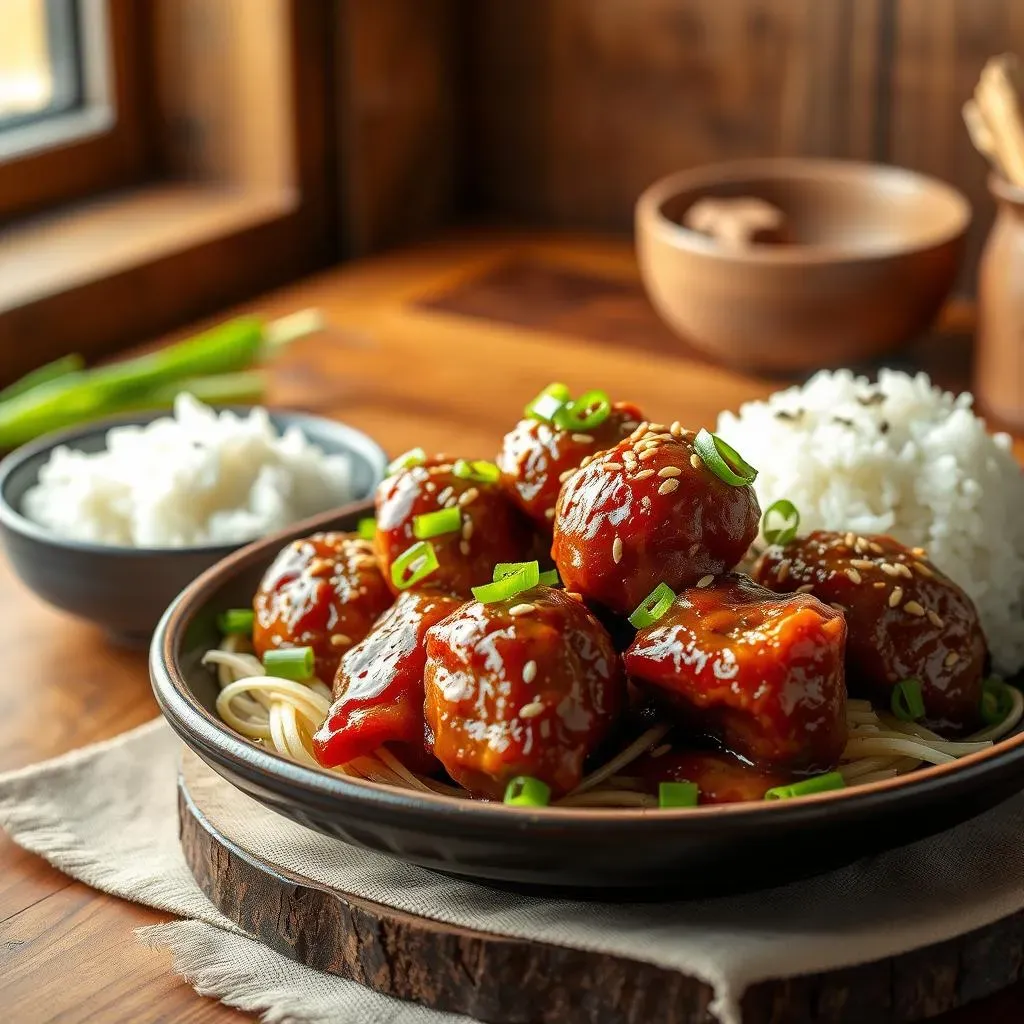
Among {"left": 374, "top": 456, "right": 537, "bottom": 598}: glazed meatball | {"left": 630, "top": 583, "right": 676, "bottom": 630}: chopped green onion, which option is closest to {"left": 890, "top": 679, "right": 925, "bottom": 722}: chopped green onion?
{"left": 630, "top": 583, "right": 676, "bottom": 630}: chopped green onion

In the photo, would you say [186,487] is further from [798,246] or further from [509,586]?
[798,246]

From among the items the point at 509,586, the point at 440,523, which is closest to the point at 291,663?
the point at 440,523

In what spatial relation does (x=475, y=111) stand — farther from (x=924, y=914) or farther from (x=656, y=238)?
(x=924, y=914)

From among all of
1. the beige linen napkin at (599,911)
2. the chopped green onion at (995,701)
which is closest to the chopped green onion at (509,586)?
the beige linen napkin at (599,911)

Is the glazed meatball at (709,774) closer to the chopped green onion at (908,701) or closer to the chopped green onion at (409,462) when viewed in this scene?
the chopped green onion at (908,701)

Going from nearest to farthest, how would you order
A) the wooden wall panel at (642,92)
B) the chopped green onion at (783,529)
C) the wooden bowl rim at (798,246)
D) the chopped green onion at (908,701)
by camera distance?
the chopped green onion at (908,701), the chopped green onion at (783,529), the wooden bowl rim at (798,246), the wooden wall panel at (642,92)
